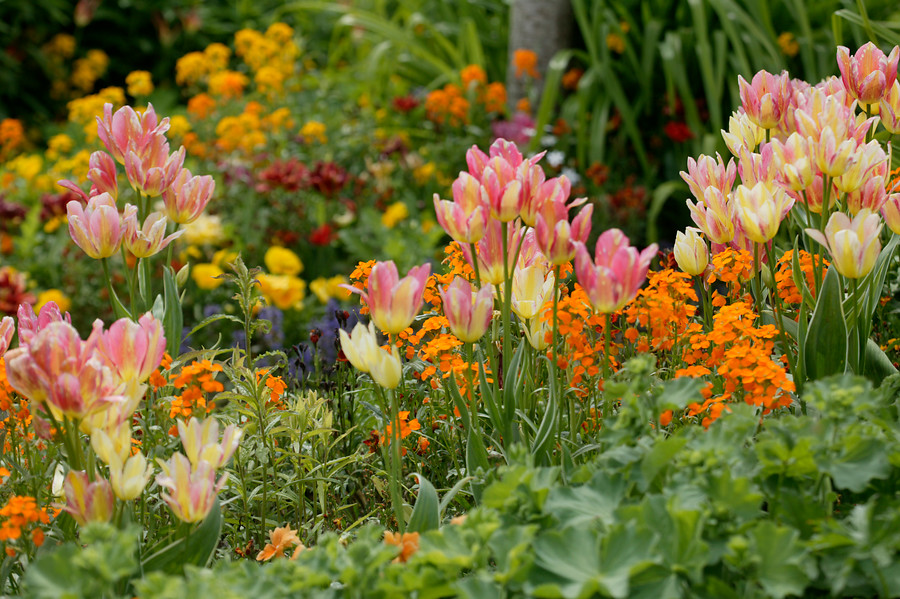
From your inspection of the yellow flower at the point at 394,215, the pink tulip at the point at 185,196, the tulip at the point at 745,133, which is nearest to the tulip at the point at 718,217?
the tulip at the point at 745,133

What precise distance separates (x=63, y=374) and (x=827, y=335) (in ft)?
4.09

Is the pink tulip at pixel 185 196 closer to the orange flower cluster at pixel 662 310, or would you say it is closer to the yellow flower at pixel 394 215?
the orange flower cluster at pixel 662 310

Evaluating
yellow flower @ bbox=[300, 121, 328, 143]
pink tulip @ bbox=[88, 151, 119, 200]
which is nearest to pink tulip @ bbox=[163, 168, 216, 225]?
pink tulip @ bbox=[88, 151, 119, 200]

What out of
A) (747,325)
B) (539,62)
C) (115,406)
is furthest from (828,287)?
(539,62)

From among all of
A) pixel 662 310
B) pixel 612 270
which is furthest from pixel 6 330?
pixel 662 310

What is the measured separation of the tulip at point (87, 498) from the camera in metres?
1.17

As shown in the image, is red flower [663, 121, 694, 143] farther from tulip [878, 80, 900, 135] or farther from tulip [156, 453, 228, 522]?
tulip [156, 453, 228, 522]

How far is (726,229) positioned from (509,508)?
2.52 feet

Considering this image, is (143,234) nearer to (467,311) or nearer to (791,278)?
(467,311)

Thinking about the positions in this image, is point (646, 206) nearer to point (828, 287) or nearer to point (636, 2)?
point (636, 2)

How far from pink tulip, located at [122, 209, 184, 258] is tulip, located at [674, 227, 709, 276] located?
96 centimetres

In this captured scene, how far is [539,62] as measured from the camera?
4.94m

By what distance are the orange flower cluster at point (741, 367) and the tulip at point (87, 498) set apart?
89 centimetres

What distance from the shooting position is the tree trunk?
4848 millimetres
